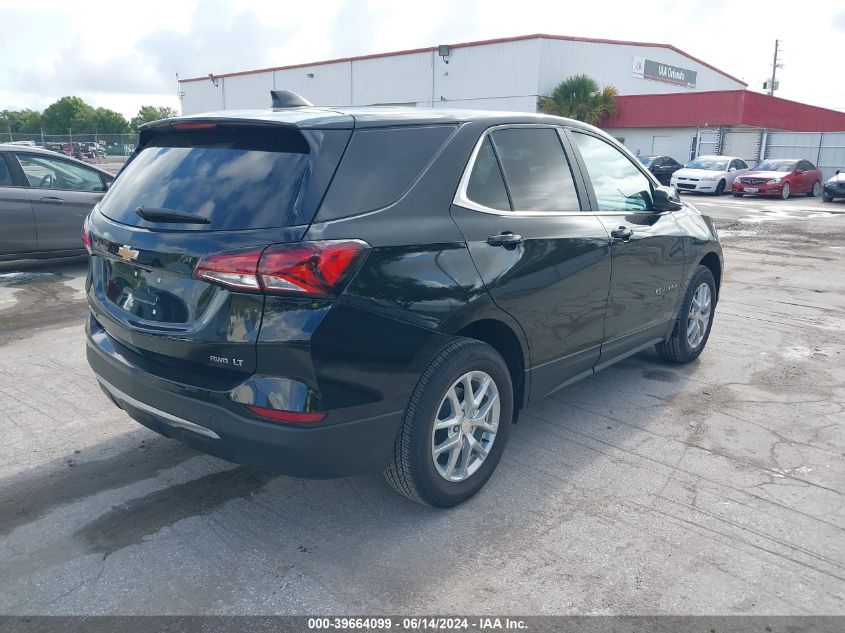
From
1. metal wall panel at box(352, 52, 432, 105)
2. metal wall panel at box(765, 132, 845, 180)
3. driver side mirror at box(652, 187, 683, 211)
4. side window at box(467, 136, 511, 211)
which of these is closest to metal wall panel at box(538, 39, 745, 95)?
metal wall panel at box(352, 52, 432, 105)

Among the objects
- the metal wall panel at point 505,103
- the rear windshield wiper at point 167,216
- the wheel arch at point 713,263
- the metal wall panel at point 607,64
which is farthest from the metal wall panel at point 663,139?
the rear windshield wiper at point 167,216

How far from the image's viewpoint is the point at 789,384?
5371 millimetres

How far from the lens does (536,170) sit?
3.88m

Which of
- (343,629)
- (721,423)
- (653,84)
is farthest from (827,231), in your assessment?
(653,84)

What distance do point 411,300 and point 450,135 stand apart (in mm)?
907

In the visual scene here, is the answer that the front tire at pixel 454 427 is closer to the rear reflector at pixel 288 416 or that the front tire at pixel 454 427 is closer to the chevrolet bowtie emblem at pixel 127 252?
the rear reflector at pixel 288 416

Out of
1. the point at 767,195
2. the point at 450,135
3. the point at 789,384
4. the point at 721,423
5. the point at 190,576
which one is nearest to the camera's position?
the point at 190,576

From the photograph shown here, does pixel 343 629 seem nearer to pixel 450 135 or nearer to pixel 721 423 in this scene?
pixel 450 135

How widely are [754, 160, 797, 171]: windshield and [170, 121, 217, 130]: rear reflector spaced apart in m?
27.8

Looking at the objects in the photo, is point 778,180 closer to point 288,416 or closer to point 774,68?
point 288,416

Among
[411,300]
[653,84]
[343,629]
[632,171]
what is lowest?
[343,629]

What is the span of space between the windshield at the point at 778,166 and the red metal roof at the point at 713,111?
33.4ft

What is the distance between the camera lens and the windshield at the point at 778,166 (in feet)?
87.6

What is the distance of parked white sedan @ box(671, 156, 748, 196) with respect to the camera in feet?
89.5
